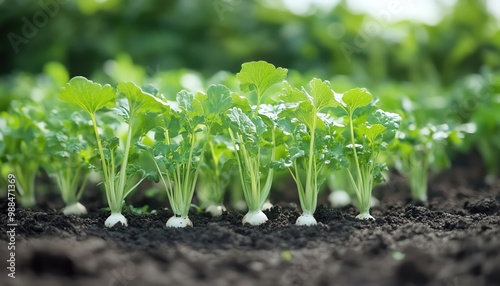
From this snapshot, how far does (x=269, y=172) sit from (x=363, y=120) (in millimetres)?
590

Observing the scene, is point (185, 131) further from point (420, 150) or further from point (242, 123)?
point (420, 150)

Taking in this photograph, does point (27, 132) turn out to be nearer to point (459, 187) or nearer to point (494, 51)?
point (459, 187)

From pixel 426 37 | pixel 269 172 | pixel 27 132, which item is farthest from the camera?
pixel 426 37

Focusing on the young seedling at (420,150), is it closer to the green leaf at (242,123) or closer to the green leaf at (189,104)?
the green leaf at (242,123)

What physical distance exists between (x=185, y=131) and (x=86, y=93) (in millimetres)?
534

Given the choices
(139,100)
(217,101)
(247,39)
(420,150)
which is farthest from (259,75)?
(247,39)

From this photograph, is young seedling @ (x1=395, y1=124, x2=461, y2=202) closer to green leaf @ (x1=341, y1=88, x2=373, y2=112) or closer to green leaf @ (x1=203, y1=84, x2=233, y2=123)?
green leaf @ (x1=341, y1=88, x2=373, y2=112)

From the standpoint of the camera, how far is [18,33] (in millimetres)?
9750

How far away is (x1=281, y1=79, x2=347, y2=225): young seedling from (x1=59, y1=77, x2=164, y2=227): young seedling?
2.27 ft

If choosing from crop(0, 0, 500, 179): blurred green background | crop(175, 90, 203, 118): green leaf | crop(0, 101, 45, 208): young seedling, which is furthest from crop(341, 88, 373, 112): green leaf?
crop(0, 0, 500, 179): blurred green background

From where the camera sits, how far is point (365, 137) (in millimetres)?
3020

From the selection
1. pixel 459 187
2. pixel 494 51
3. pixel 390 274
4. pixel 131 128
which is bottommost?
pixel 390 274

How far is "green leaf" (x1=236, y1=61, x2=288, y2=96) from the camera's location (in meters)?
2.79

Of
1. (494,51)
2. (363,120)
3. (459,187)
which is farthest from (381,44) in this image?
(363,120)
